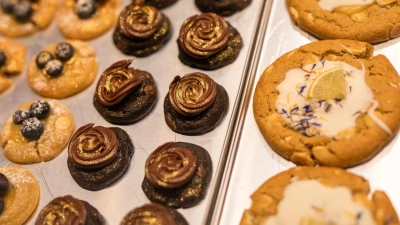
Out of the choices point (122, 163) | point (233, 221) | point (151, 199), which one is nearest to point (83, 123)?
point (122, 163)

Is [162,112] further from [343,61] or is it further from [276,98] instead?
[343,61]

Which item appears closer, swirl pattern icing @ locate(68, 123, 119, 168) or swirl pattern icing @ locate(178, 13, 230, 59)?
swirl pattern icing @ locate(68, 123, 119, 168)

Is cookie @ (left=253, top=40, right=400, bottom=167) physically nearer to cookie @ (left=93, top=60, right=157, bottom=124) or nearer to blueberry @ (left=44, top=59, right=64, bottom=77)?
cookie @ (left=93, top=60, right=157, bottom=124)

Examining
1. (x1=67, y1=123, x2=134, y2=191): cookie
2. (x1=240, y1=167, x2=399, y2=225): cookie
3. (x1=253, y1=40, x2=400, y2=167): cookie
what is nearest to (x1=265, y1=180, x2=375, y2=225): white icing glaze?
(x1=240, y1=167, x2=399, y2=225): cookie

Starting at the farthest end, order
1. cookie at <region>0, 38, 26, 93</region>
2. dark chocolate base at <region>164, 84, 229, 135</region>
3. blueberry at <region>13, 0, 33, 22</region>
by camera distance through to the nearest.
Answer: blueberry at <region>13, 0, 33, 22</region> → cookie at <region>0, 38, 26, 93</region> → dark chocolate base at <region>164, 84, 229, 135</region>

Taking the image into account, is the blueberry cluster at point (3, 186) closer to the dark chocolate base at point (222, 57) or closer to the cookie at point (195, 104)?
the cookie at point (195, 104)

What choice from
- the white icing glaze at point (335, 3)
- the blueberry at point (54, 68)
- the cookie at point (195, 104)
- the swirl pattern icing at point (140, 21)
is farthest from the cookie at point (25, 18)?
the white icing glaze at point (335, 3)
